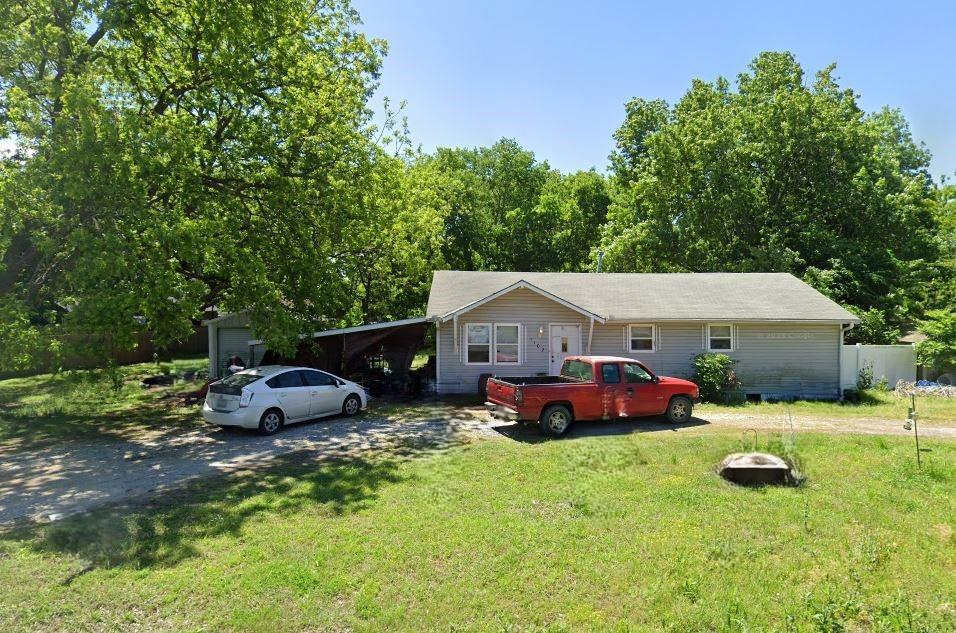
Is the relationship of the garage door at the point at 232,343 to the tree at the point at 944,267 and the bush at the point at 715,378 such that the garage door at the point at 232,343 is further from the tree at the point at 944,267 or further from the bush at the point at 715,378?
the tree at the point at 944,267

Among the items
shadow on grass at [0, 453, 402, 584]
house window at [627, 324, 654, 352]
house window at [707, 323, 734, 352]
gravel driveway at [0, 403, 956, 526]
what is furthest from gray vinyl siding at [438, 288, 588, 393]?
shadow on grass at [0, 453, 402, 584]

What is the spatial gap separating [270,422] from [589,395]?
741cm

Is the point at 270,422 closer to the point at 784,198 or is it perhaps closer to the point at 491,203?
the point at 784,198

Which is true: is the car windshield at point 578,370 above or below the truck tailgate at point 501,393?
above

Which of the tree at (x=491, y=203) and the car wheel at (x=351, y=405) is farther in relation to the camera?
the tree at (x=491, y=203)

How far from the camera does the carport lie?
1923 cm

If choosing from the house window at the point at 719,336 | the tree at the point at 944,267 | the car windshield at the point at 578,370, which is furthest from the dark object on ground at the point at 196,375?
the tree at the point at 944,267

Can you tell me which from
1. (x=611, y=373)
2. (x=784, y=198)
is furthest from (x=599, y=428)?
(x=784, y=198)

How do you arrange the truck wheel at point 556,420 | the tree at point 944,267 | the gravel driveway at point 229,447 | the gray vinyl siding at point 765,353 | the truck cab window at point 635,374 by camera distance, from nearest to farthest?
the gravel driveway at point 229,447 < the truck wheel at point 556,420 < the truck cab window at point 635,374 < the gray vinyl siding at point 765,353 < the tree at point 944,267

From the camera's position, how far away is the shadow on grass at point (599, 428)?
12.8m

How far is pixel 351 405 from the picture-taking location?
15.6 m

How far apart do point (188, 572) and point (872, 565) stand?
23.2ft

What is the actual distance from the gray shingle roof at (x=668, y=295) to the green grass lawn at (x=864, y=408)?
9.14 ft

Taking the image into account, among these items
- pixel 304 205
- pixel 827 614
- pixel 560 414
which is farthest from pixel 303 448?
pixel 827 614
